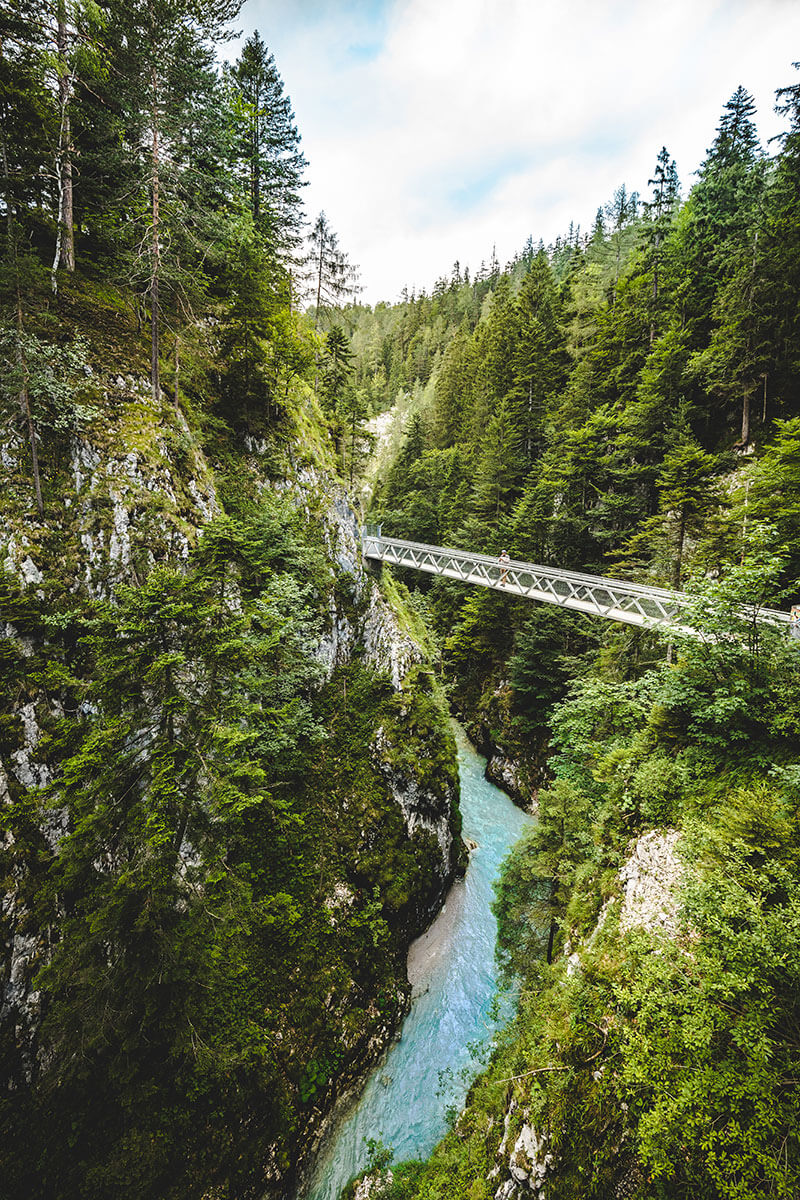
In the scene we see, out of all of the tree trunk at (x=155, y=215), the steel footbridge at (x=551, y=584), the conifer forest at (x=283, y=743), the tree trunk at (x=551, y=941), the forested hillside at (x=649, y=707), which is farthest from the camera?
the steel footbridge at (x=551, y=584)

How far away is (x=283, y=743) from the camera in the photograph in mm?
10547

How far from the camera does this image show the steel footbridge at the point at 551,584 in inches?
514

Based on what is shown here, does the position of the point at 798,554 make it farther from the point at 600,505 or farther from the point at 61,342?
the point at 61,342

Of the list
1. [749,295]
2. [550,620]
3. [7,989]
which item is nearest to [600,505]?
[550,620]

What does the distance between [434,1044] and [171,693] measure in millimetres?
11571

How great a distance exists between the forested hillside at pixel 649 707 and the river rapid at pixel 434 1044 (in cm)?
100

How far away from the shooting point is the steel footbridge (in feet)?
→ 42.8

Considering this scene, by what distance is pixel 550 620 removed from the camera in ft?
63.6

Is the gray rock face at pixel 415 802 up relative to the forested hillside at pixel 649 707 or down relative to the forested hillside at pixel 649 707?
down

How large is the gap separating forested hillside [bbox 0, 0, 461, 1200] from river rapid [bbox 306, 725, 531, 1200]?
0.74 meters

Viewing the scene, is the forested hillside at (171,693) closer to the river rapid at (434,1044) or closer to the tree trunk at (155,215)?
the tree trunk at (155,215)

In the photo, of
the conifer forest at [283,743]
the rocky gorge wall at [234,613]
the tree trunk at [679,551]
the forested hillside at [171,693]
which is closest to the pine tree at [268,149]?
the conifer forest at [283,743]

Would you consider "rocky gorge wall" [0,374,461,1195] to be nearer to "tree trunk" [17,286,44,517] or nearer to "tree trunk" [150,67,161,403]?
"tree trunk" [17,286,44,517]

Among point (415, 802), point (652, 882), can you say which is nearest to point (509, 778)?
point (415, 802)
